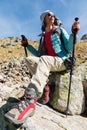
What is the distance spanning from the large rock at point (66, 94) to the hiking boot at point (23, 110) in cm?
152

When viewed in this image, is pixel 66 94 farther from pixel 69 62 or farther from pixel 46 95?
pixel 69 62

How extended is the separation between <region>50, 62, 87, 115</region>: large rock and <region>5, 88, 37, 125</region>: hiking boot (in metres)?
1.52

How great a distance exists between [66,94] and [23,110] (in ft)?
6.97

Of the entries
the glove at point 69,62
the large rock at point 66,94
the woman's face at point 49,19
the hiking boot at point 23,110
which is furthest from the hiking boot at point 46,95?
the woman's face at point 49,19

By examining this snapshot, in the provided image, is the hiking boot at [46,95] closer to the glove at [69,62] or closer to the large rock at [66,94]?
the large rock at [66,94]

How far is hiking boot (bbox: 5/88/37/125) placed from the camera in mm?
8625

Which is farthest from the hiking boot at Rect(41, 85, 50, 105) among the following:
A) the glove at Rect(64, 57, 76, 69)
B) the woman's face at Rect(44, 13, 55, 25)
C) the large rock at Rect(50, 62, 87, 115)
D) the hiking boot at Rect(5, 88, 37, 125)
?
the woman's face at Rect(44, 13, 55, 25)

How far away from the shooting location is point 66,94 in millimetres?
10555

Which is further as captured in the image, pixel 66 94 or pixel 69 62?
pixel 66 94

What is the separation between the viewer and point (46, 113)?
10.0 meters

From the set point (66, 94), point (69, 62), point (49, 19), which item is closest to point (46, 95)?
point (66, 94)

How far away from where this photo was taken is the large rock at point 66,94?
10.5 m

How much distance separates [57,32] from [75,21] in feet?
3.76

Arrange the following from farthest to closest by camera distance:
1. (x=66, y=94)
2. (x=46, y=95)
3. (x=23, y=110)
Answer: (x=66, y=94) < (x=46, y=95) < (x=23, y=110)
